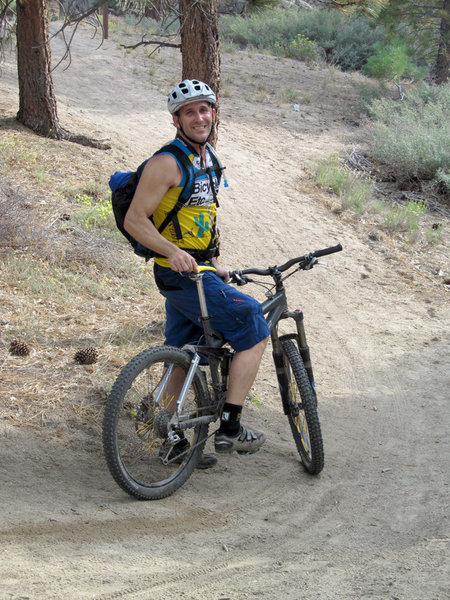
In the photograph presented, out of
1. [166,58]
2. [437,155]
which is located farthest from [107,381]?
[166,58]

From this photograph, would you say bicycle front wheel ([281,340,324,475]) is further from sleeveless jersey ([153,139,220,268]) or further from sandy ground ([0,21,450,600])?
sleeveless jersey ([153,139,220,268])

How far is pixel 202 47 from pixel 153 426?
4.47 meters

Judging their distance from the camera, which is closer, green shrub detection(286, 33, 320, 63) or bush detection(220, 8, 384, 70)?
green shrub detection(286, 33, 320, 63)

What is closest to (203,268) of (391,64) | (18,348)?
(18,348)

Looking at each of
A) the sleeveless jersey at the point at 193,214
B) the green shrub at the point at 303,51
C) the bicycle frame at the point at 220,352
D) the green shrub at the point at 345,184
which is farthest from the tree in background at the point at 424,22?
the sleeveless jersey at the point at 193,214

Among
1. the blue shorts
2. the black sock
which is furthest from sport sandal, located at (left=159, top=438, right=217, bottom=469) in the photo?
the blue shorts

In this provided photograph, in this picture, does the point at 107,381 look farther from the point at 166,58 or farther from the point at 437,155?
the point at 166,58

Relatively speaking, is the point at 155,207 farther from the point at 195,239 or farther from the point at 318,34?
the point at 318,34

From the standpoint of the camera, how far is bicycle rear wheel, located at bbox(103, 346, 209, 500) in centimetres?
353

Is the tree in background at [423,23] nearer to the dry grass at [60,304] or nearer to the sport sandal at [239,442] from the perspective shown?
the dry grass at [60,304]

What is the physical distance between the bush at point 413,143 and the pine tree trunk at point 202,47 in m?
6.19

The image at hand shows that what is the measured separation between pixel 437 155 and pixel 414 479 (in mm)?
9136

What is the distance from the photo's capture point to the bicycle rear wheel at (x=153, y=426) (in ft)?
11.6

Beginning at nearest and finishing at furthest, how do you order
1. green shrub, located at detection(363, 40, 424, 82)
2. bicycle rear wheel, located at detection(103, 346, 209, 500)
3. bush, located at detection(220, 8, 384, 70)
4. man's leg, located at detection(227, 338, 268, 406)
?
bicycle rear wheel, located at detection(103, 346, 209, 500) < man's leg, located at detection(227, 338, 268, 406) < green shrub, located at detection(363, 40, 424, 82) < bush, located at detection(220, 8, 384, 70)
